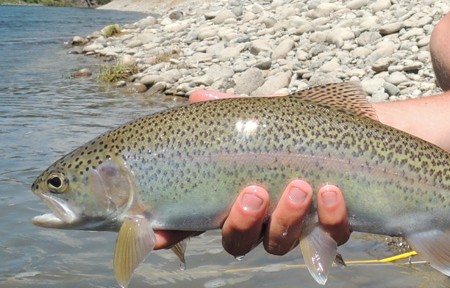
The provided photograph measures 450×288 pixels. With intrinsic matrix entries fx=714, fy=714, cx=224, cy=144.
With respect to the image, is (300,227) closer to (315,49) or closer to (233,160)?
(233,160)

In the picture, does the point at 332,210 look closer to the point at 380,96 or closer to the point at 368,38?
the point at 380,96

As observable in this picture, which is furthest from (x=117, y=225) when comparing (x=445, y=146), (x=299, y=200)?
(x=445, y=146)

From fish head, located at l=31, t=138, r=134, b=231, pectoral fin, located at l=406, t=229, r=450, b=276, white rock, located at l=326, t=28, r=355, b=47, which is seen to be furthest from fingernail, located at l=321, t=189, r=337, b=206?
white rock, located at l=326, t=28, r=355, b=47

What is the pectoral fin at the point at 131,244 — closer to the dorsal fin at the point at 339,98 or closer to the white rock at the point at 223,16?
the dorsal fin at the point at 339,98

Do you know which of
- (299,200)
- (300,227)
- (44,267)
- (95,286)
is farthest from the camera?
(44,267)

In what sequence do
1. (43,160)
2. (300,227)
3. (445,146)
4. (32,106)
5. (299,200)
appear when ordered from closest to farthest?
(299,200), (300,227), (445,146), (43,160), (32,106)

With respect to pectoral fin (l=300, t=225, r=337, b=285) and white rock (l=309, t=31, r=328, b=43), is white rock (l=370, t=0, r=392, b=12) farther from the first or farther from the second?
pectoral fin (l=300, t=225, r=337, b=285)

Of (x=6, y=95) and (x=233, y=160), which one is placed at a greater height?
(x=233, y=160)

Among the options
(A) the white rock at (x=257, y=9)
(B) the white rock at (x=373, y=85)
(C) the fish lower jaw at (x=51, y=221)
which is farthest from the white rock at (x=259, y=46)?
(C) the fish lower jaw at (x=51, y=221)
